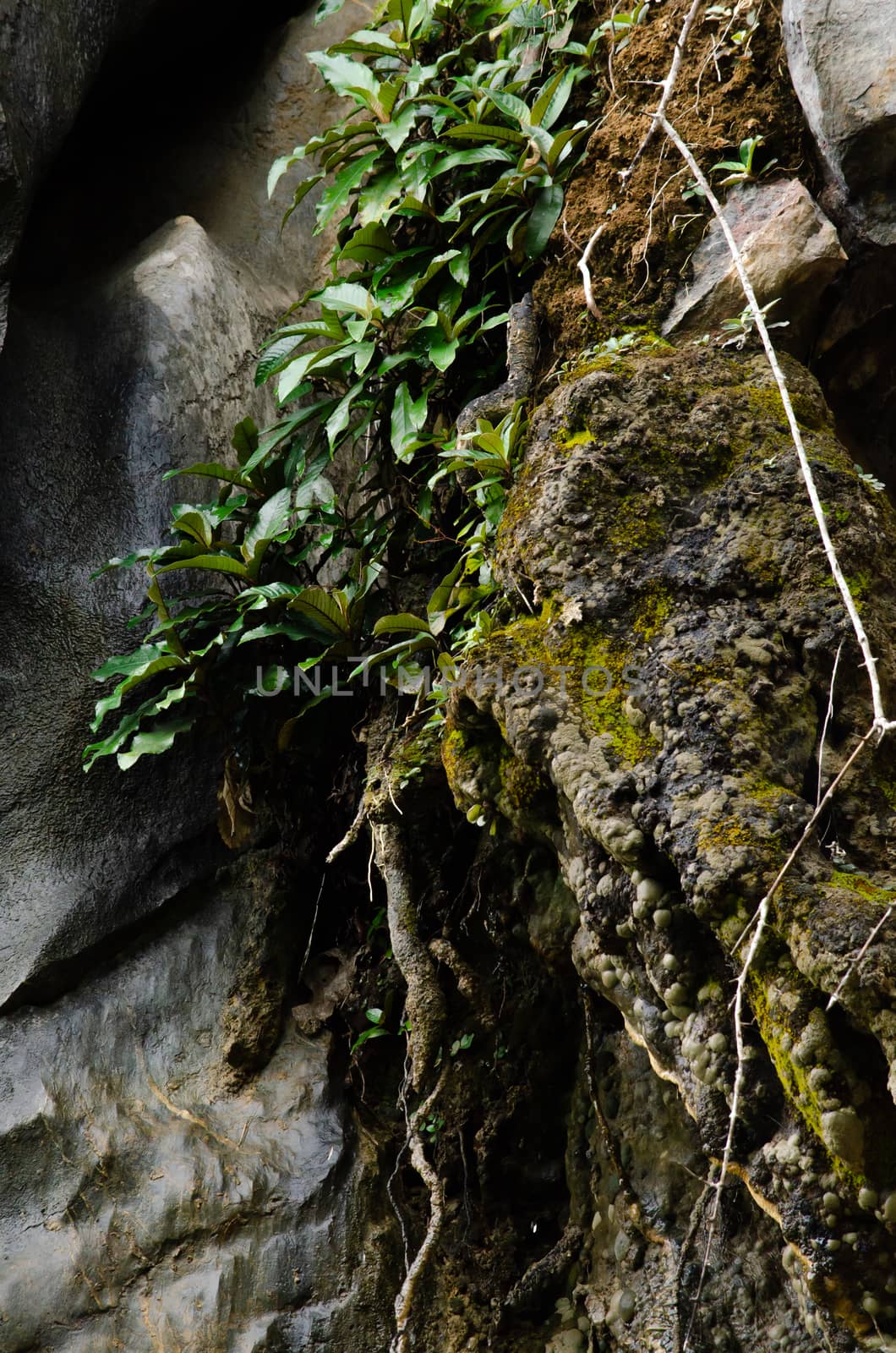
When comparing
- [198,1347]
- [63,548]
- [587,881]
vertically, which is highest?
[63,548]

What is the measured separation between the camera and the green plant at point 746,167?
10.7 ft

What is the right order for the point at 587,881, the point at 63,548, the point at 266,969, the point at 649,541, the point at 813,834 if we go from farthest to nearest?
the point at 63,548 → the point at 266,969 → the point at 649,541 → the point at 587,881 → the point at 813,834

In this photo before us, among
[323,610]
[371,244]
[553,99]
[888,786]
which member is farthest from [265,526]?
[888,786]

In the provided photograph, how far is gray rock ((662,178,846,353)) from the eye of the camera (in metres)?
3.12

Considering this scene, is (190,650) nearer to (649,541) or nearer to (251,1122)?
(251,1122)

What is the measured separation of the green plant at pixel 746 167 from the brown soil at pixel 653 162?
4 cm

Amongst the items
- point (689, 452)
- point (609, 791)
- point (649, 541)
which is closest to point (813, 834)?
point (609, 791)

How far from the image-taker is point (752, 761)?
230 cm

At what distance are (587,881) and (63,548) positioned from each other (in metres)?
2.83

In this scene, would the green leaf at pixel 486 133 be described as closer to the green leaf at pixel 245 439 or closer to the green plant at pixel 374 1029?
the green leaf at pixel 245 439

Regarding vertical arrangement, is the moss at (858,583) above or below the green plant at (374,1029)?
above

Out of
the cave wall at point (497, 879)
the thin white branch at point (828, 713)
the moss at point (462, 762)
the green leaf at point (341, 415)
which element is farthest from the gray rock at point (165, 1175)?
the thin white branch at point (828, 713)

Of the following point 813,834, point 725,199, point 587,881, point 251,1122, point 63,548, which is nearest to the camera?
point 813,834

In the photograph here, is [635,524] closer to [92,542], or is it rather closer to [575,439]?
[575,439]
